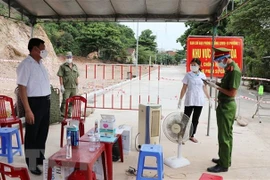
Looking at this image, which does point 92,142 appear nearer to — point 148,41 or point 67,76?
point 67,76

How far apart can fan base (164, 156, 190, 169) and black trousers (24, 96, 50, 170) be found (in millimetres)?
1720

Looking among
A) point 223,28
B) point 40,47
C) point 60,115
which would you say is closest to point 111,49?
point 223,28

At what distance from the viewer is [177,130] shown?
11.6 ft

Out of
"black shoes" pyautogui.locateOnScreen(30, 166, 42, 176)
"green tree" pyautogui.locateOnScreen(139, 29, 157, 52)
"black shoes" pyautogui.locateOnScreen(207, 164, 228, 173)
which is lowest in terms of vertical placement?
"black shoes" pyautogui.locateOnScreen(207, 164, 228, 173)

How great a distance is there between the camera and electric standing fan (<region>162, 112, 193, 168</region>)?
3545mm

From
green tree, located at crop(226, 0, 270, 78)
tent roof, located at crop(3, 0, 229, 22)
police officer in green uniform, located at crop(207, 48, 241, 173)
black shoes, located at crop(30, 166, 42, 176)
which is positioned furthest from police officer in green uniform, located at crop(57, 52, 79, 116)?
green tree, located at crop(226, 0, 270, 78)

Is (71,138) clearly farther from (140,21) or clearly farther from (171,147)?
(140,21)

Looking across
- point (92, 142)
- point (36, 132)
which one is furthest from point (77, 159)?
point (36, 132)

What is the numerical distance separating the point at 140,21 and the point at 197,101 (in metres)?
2.17

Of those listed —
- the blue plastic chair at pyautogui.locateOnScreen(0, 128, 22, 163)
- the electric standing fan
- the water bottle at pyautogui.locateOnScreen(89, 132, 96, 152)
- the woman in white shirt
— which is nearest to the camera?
the water bottle at pyautogui.locateOnScreen(89, 132, 96, 152)

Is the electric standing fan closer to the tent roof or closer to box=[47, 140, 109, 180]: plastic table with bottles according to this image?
box=[47, 140, 109, 180]: plastic table with bottles

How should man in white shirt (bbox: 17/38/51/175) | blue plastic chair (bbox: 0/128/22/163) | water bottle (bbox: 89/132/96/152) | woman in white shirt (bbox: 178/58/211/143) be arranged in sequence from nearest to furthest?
water bottle (bbox: 89/132/96/152) → man in white shirt (bbox: 17/38/51/175) → blue plastic chair (bbox: 0/128/22/163) → woman in white shirt (bbox: 178/58/211/143)

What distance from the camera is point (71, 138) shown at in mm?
2664

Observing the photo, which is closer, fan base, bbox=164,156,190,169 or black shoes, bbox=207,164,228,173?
black shoes, bbox=207,164,228,173
